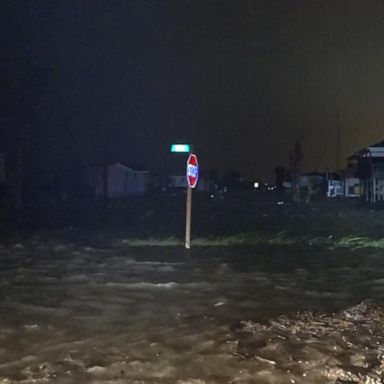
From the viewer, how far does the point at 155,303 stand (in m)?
10.1

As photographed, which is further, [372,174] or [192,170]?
[372,174]

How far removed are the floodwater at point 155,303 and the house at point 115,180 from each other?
171 feet

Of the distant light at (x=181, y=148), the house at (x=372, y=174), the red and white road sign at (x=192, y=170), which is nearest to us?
the red and white road sign at (x=192, y=170)

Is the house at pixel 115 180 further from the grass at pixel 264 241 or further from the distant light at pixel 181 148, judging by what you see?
the distant light at pixel 181 148

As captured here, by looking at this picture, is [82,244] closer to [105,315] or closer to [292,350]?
[105,315]

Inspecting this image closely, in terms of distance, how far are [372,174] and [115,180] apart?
3939cm

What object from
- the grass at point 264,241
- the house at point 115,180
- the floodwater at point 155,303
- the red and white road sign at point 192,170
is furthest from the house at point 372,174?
the red and white road sign at point 192,170

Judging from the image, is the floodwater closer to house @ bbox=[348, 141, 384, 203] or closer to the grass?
the grass

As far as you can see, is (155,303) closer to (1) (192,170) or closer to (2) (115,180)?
(1) (192,170)

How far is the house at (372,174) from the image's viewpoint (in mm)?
44125

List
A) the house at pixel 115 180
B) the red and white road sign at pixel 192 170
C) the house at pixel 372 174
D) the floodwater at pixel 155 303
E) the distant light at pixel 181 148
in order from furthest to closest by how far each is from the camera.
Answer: the house at pixel 115 180
the house at pixel 372 174
the distant light at pixel 181 148
the red and white road sign at pixel 192 170
the floodwater at pixel 155 303

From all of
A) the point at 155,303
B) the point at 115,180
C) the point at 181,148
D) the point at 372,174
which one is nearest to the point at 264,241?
the point at 181,148

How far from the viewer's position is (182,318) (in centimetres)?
895

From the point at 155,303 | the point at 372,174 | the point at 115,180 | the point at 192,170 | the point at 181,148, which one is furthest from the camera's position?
the point at 115,180
